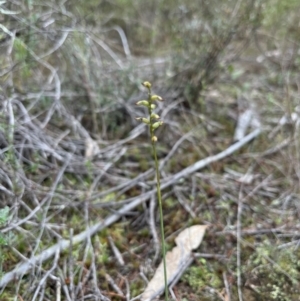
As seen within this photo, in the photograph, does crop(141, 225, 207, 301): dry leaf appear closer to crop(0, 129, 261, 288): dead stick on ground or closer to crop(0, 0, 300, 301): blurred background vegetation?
crop(0, 0, 300, 301): blurred background vegetation

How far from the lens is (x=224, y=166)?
2.32 meters

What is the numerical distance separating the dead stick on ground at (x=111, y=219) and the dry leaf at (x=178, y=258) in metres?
0.27

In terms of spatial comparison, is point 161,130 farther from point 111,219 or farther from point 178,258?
point 178,258

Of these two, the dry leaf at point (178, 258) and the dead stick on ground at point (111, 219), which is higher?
the dead stick on ground at point (111, 219)

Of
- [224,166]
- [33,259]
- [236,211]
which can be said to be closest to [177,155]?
[224,166]

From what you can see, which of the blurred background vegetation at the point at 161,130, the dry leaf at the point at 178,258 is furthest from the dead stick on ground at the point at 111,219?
the dry leaf at the point at 178,258

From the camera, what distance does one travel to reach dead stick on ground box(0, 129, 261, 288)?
5.32 ft

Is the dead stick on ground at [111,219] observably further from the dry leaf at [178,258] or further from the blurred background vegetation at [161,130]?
the dry leaf at [178,258]

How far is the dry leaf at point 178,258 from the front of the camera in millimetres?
1644

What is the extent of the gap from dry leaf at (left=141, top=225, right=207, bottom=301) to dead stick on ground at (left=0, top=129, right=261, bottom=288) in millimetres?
274

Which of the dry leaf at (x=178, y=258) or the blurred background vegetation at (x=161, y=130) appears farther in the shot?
the blurred background vegetation at (x=161, y=130)

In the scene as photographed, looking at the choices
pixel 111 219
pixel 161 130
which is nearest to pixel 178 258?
pixel 111 219

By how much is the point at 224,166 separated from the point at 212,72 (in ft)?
1.99

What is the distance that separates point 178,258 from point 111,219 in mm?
360
